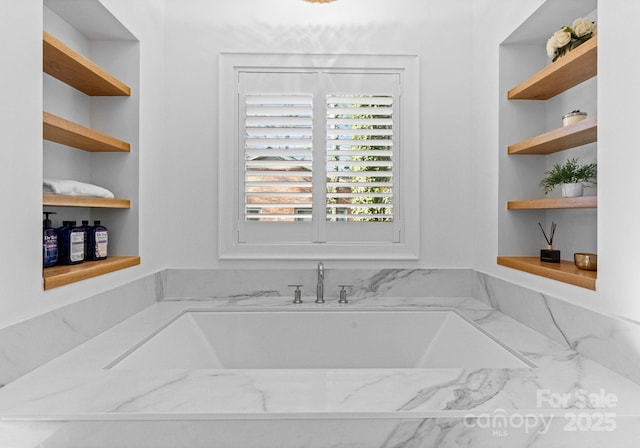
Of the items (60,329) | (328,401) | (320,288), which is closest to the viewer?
(328,401)

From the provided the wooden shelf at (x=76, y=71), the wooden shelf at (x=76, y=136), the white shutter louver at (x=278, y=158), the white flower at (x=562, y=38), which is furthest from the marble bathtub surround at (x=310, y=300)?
the white flower at (x=562, y=38)

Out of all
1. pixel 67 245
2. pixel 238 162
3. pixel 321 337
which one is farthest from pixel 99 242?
pixel 321 337

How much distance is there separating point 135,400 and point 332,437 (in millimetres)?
455

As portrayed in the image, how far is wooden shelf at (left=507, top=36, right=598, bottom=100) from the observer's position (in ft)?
4.61

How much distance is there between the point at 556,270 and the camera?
5.00ft

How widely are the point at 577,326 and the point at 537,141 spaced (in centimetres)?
74

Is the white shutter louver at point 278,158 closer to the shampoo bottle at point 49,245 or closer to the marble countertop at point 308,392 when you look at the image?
the shampoo bottle at point 49,245

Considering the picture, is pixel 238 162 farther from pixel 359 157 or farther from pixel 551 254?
pixel 551 254

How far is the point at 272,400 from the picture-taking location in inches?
38.9

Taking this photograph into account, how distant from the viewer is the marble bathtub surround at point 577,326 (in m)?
1.13

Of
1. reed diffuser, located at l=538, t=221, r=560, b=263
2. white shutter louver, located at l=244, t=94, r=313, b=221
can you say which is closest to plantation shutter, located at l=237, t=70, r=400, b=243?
white shutter louver, located at l=244, t=94, r=313, b=221

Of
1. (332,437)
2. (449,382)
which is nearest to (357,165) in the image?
(449,382)

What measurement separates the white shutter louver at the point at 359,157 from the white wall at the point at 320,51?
20cm

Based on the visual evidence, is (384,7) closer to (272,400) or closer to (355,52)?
(355,52)
